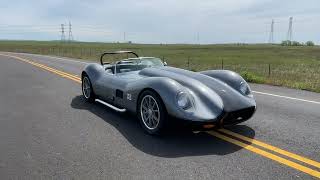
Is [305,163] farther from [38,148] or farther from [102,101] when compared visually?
[102,101]

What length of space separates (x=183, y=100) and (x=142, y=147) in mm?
926

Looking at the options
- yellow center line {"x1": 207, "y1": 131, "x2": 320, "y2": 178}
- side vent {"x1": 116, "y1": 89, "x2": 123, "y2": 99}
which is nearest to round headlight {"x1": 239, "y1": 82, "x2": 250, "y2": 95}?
yellow center line {"x1": 207, "y1": 131, "x2": 320, "y2": 178}

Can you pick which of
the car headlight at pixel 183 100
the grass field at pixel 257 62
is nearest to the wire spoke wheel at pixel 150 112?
the car headlight at pixel 183 100

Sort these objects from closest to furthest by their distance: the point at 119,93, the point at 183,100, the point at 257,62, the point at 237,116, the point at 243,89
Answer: the point at 183,100 < the point at 237,116 < the point at 243,89 < the point at 119,93 < the point at 257,62

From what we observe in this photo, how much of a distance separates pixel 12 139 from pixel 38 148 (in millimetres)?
752

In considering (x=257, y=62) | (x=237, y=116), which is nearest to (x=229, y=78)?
(x=237, y=116)

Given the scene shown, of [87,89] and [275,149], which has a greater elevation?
[87,89]

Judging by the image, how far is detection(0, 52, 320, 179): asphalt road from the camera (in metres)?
4.28

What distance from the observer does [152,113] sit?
5738 mm

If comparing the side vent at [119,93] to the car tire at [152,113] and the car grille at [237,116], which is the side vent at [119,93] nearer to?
the car tire at [152,113]

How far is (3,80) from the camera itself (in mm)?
13680

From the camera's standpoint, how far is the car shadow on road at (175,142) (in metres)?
4.96

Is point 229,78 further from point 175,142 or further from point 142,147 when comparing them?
point 142,147

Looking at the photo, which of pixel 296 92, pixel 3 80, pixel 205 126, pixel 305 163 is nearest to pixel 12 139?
pixel 205 126
